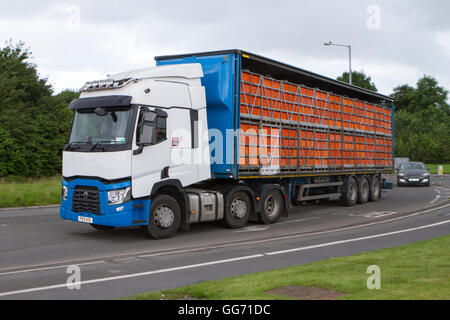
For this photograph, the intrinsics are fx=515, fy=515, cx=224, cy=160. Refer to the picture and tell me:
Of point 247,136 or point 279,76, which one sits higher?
point 279,76

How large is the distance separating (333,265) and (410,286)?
1.83 m

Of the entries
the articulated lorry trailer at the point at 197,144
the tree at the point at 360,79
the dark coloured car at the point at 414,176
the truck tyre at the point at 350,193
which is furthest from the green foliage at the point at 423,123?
the articulated lorry trailer at the point at 197,144

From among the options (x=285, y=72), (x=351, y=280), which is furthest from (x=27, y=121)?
(x=351, y=280)

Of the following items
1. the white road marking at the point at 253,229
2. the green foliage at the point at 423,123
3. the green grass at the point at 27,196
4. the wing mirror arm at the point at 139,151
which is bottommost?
the white road marking at the point at 253,229

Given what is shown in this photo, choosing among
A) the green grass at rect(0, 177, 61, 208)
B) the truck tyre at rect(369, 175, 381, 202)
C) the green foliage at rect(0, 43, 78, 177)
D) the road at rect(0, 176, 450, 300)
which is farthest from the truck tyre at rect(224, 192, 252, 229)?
the green foliage at rect(0, 43, 78, 177)

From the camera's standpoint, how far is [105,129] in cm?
1078

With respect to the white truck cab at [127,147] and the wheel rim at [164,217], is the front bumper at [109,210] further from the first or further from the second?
the wheel rim at [164,217]

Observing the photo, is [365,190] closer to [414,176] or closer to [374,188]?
[374,188]

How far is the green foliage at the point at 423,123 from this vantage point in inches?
2758

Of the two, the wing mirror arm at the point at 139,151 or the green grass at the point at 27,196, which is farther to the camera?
the green grass at the point at 27,196

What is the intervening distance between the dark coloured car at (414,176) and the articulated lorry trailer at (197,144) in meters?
15.9

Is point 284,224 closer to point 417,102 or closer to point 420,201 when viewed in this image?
point 420,201
